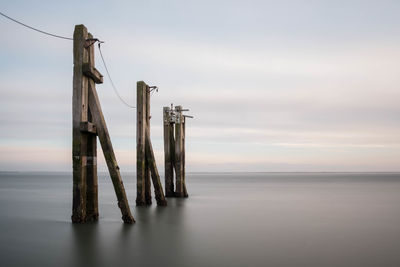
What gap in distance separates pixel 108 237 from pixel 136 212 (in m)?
4.91

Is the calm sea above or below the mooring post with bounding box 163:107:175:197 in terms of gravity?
below

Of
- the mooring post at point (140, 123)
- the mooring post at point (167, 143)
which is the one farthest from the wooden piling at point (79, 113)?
the mooring post at point (167, 143)

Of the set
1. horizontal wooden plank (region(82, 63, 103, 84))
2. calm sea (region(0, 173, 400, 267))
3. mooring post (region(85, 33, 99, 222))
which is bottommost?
calm sea (region(0, 173, 400, 267))

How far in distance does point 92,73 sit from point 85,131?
1.38m

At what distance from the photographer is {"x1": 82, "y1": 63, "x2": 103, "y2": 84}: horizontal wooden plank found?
9.80 meters

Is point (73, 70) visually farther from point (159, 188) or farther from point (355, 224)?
point (355, 224)

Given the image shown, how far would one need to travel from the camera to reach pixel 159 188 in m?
15.5

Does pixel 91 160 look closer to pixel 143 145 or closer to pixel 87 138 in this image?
pixel 87 138

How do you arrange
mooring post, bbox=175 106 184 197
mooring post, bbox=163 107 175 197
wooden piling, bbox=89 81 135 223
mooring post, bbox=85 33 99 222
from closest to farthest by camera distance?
wooden piling, bbox=89 81 135 223 → mooring post, bbox=85 33 99 222 → mooring post, bbox=163 107 175 197 → mooring post, bbox=175 106 184 197

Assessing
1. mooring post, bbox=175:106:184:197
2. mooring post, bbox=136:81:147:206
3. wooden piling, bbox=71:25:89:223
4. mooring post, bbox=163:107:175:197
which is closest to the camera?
wooden piling, bbox=71:25:89:223

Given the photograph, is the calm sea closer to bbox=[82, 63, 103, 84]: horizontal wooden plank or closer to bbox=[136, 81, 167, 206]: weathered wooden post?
bbox=[136, 81, 167, 206]: weathered wooden post

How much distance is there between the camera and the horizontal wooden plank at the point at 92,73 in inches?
386

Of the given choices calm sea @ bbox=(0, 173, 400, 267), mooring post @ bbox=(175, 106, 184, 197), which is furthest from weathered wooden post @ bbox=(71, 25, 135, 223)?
mooring post @ bbox=(175, 106, 184, 197)

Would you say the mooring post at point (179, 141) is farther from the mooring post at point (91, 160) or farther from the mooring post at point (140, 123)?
the mooring post at point (91, 160)
